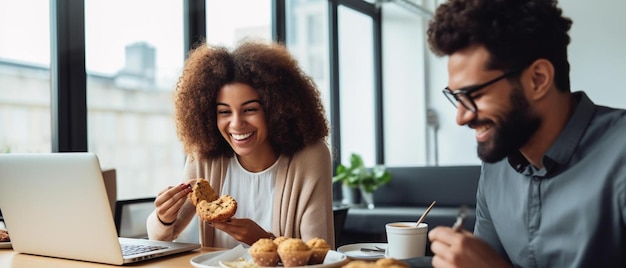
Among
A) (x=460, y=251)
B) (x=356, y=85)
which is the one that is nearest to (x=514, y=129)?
(x=460, y=251)

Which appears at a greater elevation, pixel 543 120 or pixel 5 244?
pixel 543 120

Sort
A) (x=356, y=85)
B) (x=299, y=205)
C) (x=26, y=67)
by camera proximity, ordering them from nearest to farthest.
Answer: (x=299, y=205)
(x=26, y=67)
(x=356, y=85)

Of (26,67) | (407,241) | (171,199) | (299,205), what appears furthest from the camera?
(26,67)

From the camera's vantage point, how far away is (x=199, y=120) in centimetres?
215

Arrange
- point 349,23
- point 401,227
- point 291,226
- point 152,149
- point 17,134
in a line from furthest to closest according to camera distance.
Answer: point 349,23
point 152,149
point 17,134
point 291,226
point 401,227

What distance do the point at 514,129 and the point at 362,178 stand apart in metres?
3.22

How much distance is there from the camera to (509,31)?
4.14 ft

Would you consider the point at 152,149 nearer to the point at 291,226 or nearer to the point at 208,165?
the point at 208,165

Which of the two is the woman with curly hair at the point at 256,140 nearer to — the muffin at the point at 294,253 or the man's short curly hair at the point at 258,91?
the man's short curly hair at the point at 258,91

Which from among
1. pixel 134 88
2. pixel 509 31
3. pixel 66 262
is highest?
pixel 134 88

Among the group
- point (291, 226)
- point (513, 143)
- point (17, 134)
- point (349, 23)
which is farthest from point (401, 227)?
point (349, 23)

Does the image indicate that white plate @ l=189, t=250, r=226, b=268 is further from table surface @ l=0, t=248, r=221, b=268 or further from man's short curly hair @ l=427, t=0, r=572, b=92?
man's short curly hair @ l=427, t=0, r=572, b=92

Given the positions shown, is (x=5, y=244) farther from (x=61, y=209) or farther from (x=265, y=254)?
(x=265, y=254)

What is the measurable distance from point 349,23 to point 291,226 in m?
3.44
